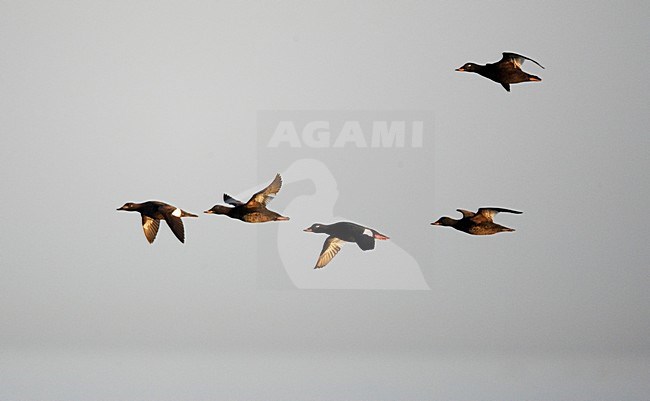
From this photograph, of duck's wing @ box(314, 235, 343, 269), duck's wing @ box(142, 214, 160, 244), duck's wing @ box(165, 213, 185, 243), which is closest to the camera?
duck's wing @ box(165, 213, 185, 243)

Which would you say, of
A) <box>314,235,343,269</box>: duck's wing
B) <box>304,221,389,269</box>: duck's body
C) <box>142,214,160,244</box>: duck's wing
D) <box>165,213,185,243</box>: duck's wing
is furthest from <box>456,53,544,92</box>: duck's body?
<box>142,214,160,244</box>: duck's wing

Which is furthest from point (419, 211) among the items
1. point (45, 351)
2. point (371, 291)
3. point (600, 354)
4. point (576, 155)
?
point (45, 351)

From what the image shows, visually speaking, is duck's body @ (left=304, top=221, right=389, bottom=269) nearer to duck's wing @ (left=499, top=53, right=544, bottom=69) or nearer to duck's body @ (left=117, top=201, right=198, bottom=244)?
duck's body @ (left=117, top=201, right=198, bottom=244)

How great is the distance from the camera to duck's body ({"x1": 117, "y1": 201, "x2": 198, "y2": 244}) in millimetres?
2877

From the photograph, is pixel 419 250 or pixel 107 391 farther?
pixel 419 250

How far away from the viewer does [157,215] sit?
9.69 ft

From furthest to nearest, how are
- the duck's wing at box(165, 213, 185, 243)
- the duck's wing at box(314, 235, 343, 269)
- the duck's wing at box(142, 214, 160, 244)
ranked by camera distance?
the duck's wing at box(314, 235, 343, 269) → the duck's wing at box(142, 214, 160, 244) → the duck's wing at box(165, 213, 185, 243)

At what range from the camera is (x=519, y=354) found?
4781 mm

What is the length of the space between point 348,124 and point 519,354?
57.8 inches

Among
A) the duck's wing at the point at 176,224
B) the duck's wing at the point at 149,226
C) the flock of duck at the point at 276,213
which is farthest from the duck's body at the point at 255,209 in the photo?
the duck's wing at the point at 149,226

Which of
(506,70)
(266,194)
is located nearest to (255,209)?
(266,194)

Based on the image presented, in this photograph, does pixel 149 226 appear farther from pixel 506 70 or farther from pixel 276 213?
pixel 506 70

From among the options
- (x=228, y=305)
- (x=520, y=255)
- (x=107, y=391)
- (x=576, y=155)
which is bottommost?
(x=107, y=391)

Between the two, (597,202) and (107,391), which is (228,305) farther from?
(597,202)
